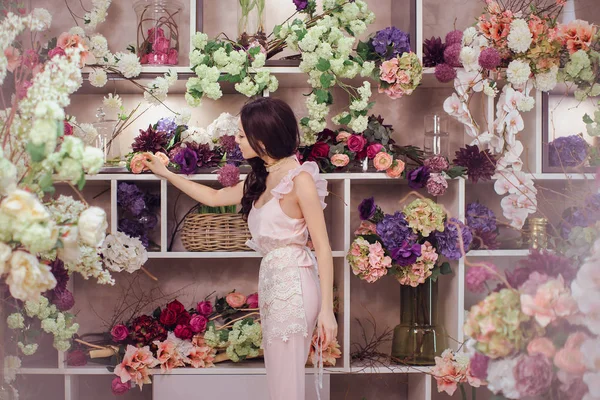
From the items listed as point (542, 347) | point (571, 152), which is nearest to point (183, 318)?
point (571, 152)

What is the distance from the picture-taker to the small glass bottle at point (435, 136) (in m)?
2.95

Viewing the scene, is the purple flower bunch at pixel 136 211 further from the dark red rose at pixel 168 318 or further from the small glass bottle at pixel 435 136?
the small glass bottle at pixel 435 136

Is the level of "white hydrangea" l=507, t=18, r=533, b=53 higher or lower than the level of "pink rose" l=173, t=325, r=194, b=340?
higher

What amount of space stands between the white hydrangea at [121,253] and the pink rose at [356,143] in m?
0.98

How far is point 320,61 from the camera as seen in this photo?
273 cm

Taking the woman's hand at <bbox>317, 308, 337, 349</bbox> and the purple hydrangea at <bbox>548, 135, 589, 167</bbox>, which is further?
the woman's hand at <bbox>317, 308, 337, 349</bbox>

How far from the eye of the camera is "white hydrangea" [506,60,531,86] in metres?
2.63

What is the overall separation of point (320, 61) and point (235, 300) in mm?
1104

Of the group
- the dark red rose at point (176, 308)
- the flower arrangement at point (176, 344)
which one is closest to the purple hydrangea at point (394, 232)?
the flower arrangement at point (176, 344)

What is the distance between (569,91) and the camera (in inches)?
59.7

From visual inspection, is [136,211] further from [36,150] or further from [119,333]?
[36,150]

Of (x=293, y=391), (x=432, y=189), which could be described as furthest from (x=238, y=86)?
(x=293, y=391)

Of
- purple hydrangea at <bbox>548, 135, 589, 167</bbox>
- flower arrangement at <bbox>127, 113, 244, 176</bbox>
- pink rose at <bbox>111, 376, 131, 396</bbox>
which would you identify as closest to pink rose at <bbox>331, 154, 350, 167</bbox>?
flower arrangement at <bbox>127, 113, 244, 176</bbox>

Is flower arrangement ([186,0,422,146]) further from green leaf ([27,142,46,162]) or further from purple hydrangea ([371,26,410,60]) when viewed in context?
green leaf ([27,142,46,162])
